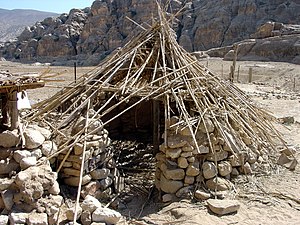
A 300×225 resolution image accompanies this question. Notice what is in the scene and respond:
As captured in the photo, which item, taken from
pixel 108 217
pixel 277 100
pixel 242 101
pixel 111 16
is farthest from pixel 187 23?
pixel 108 217

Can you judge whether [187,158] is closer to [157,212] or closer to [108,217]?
[157,212]

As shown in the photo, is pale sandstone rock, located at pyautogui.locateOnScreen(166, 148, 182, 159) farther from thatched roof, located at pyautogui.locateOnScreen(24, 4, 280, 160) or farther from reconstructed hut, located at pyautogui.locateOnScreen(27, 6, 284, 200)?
thatched roof, located at pyautogui.locateOnScreen(24, 4, 280, 160)

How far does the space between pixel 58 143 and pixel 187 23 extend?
3919cm

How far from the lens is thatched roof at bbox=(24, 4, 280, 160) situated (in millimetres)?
5547

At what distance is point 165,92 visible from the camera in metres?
5.54

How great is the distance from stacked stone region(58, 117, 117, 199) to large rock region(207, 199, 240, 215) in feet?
4.95

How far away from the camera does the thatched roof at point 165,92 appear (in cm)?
555

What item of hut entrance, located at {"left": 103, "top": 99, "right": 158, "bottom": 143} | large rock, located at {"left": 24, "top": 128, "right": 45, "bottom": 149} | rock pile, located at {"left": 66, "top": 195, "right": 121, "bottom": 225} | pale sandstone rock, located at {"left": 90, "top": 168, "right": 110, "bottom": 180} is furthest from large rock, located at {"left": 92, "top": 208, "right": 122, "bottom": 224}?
hut entrance, located at {"left": 103, "top": 99, "right": 158, "bottom": 143}

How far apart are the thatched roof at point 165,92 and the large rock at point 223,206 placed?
2.92 feet

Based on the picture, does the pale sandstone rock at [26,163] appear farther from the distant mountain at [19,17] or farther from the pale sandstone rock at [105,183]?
the distant mountain at [19,17]

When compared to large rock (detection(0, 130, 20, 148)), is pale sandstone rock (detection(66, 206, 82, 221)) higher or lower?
lower

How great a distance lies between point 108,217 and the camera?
13.8 feet

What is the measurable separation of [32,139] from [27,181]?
2.23 ft

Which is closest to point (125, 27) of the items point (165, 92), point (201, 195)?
point (165, 92)
